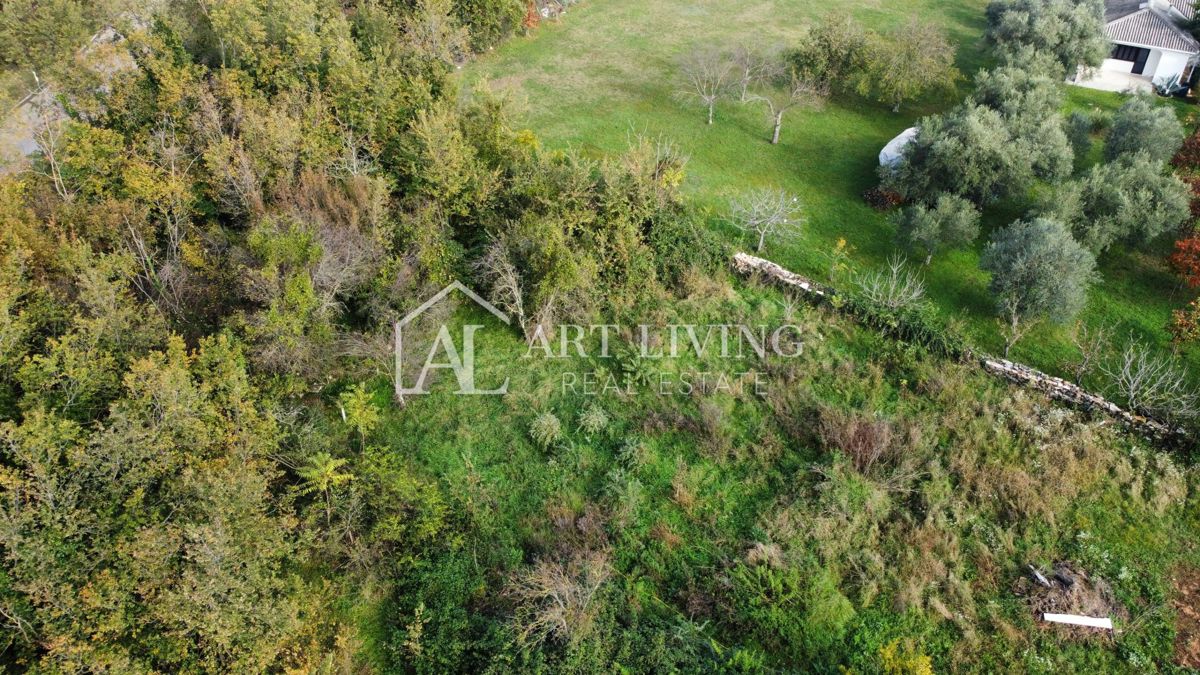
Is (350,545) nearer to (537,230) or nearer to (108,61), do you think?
(537,230)

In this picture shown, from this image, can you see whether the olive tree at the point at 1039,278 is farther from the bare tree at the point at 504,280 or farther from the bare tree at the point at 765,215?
the bare tree at the point at 504,280

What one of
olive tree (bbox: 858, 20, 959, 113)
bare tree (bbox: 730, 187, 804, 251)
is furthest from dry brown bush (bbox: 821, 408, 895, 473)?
olive tree (bbox: 858, 20, 959, 113)

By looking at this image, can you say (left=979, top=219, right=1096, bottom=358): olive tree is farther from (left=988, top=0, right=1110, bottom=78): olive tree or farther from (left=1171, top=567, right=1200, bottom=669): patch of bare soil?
(left=988, top=0, right=1110, bottom=78): olive tree

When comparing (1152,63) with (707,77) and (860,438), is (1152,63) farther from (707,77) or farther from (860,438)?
(860,438)

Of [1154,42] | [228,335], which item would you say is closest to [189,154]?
[228,335]

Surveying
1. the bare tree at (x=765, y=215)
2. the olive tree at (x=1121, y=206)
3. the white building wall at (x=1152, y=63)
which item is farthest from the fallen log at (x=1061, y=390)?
the white building wall at (x=1152, y=63)
